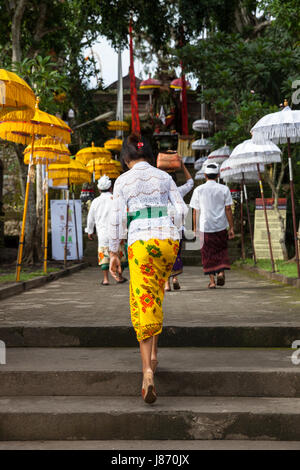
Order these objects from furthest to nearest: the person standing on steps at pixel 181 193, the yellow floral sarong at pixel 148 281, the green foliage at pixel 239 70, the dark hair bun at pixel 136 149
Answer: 1. the green foliage at pixel 239 70
2. the person standing on steps at pixel 181 193
3. the dark hair bun at pixel 136 149
4. the yellow floral sarong at pixel 148 281

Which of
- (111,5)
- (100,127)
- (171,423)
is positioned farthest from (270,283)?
(100,127)

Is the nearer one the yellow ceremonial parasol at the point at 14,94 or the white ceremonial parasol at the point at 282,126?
the yellow ceremonial parasol at the point at 14,94

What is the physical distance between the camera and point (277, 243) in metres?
12.9

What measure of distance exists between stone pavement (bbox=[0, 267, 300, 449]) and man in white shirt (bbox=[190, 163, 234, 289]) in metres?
3.21

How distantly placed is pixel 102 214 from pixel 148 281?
6087 mm

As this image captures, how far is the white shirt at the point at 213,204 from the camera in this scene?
29.2ft

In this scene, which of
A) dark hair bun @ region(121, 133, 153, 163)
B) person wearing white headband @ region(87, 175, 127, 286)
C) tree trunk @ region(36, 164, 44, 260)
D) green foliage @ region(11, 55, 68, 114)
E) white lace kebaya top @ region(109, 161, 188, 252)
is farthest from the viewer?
tree trunk @ region(36, 164, 44, 260)

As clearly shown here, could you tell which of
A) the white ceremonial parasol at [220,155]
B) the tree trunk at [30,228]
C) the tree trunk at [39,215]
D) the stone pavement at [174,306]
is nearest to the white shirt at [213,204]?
the stone pavement at [174,306]

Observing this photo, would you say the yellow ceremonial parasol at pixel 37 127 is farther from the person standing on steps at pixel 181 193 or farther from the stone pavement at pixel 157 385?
the stone pavement at pixel 157 385

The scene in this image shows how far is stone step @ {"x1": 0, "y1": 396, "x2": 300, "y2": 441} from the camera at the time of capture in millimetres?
3699

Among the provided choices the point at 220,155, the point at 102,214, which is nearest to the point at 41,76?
the point at 102,214

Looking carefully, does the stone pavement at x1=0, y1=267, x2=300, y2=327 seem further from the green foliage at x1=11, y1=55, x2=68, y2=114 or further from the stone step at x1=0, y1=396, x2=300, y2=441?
the green foliage at x1=11, y1=55, x2=68, y2=114

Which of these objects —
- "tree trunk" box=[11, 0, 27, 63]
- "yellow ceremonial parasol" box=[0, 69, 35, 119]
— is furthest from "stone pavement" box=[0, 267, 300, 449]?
"tree trunk" box=[11, 0, 27, 63]

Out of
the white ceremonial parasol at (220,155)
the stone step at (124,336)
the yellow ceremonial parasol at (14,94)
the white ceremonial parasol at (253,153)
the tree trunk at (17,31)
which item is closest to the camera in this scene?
the stone step at (124,336)
